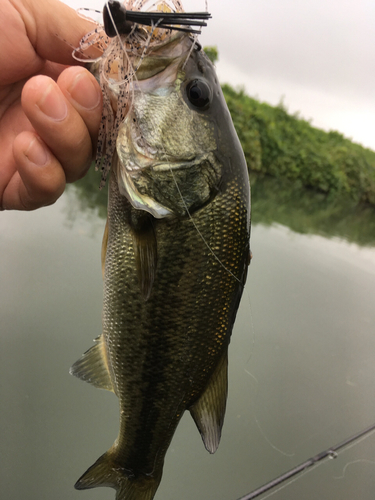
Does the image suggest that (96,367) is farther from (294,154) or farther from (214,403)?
(294,154)

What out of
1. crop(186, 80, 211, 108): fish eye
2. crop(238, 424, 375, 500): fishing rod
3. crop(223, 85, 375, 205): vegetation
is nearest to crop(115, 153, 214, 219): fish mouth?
crop(186, 80, 211, 108): fish eye

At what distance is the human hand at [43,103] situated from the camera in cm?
84

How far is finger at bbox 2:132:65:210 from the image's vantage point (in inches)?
35.8

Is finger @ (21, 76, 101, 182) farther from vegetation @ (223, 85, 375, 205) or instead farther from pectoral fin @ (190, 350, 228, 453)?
vegetation @ (223, 85, 375, 205)

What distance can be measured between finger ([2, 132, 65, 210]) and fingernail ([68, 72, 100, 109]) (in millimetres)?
173

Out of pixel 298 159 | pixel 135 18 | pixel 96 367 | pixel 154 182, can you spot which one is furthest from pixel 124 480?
pixel 298 159

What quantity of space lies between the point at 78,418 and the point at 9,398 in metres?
0.48

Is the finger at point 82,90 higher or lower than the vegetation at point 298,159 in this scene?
lower

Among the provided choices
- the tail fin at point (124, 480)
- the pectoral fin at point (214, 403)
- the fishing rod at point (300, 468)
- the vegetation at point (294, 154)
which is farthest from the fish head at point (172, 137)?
the vegetation at point (294, 154)

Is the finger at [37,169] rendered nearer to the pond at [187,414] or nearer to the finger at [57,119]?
the finger at [57,119]

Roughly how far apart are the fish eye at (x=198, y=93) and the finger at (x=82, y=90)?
252 mm

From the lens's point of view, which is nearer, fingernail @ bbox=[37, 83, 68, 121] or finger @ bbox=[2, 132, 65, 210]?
fingernail @ bbox=[37, 83, 68, 121]

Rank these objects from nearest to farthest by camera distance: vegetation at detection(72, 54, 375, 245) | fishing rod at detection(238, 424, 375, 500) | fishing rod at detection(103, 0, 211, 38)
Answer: fishing rod at detection(103, 0, 211, 38), fishing rod at detection(238, 424, 375, 500), vegetation at detection(72, 54, 375, 245)

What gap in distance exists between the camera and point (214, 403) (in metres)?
0.95
